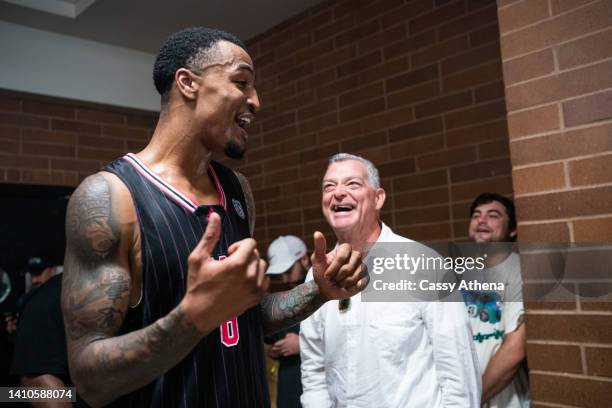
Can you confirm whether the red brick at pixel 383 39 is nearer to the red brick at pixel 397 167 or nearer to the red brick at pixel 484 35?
the red brick at pixel 484 35

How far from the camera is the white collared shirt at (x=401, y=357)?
179 cm

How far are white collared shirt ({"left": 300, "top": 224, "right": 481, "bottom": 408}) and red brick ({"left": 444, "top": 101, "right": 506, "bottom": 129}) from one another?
1.32 metres

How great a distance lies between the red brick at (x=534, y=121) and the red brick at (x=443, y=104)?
114cm

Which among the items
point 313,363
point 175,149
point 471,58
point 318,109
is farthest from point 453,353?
point 318,109

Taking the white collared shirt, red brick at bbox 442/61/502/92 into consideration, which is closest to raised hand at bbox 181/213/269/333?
the white collared shirt

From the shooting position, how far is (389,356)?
6.03ft

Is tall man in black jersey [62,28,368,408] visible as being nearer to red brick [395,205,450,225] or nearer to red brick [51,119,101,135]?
red brick [395,205,450,225]

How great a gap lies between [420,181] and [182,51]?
2.11 meters

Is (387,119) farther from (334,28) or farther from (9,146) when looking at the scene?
(9,146)

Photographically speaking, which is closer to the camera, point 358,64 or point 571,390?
point 571,390

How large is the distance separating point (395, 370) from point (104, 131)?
3.67 m

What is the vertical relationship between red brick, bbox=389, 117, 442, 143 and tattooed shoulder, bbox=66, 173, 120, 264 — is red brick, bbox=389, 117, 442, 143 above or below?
above

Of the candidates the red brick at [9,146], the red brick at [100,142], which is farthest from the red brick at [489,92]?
the red brick at [9,146]

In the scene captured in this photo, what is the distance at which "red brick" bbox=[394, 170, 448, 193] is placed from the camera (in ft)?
9.91
